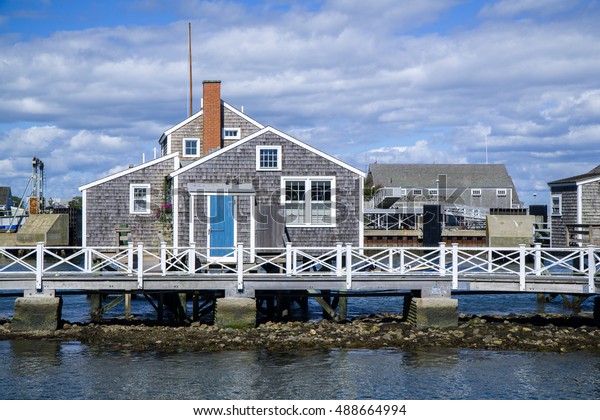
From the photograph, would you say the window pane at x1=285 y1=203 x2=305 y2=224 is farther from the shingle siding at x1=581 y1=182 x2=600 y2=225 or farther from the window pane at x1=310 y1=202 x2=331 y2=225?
the shingle siding at x1=581 y1=182 x2=600 y2=225

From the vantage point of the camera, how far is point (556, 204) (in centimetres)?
3300

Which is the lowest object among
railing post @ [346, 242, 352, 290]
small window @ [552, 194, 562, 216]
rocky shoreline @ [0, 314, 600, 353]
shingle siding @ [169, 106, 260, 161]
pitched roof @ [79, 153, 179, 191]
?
rocky shoreline @ [0, 314, 600, 353]

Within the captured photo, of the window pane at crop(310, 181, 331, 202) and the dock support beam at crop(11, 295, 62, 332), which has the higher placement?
the window pane at crop(310, 181, 331, 202)

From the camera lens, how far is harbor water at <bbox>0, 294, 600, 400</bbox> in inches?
629

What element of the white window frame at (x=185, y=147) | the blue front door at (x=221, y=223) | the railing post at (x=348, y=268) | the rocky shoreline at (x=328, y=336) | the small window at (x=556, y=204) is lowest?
the rocky shoreline at (x=328, y=336)

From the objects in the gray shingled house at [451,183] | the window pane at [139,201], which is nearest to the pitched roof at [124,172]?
the window pane at [139,201]

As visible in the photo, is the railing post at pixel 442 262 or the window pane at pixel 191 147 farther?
the window pane at pixel 191 147

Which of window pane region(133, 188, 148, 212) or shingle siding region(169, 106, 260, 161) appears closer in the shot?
window pane region(133, 188, 148, 212)

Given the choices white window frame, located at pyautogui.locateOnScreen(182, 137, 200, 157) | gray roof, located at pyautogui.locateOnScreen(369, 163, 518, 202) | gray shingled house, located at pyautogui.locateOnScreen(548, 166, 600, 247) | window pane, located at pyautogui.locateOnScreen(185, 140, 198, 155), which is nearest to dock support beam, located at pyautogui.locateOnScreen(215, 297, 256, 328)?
white window frame, located at pyautogui.locateOnScreen(182, 137, 200, 157)

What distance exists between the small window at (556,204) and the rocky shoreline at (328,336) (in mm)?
11128

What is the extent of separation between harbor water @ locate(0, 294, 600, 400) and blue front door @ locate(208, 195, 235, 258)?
6453 millimetres

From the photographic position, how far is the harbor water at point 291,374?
16.0 meters

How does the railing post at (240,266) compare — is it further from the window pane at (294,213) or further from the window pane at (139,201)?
the window pane at (139,201)

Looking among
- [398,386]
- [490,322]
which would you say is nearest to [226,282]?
[398,386]
